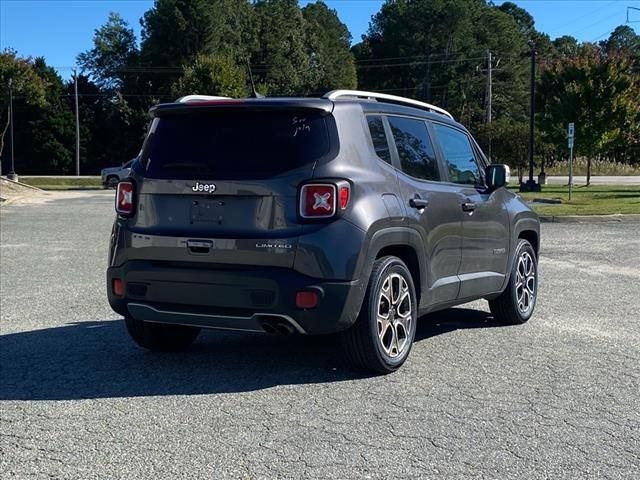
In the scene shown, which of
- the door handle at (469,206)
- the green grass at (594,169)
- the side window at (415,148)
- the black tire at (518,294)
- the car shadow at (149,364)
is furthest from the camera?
the green grass at (594,169)

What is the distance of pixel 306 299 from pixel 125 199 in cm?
165

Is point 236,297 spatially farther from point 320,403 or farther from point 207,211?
point 320,403

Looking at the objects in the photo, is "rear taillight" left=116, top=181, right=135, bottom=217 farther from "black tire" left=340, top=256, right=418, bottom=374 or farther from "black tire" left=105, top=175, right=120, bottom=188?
"black tire" left=105, top=175, right=120, bottom=188

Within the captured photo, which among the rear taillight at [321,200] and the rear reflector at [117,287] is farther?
the rear reflector at [117,287]

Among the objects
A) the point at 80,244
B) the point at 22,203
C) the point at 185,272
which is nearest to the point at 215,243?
the point at 185,272

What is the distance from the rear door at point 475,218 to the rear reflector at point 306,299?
6.05 feet

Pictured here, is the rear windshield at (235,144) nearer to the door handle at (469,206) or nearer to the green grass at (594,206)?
the door handle at (469,206)

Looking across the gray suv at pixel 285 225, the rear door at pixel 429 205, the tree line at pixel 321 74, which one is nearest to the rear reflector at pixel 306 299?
the gray suv at pixel 285 225

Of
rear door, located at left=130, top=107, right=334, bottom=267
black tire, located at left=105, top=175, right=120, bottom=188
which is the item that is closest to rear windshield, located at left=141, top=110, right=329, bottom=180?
rear door, located at left=130, top=107, right=334, bottom=267

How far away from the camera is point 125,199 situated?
561 centimetres

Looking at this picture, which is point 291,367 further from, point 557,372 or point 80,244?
point 80,244

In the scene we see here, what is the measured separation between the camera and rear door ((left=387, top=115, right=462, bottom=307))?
18.8 feet

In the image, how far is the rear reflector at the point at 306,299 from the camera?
492 cm

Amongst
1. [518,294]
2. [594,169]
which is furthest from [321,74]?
[518,294]
